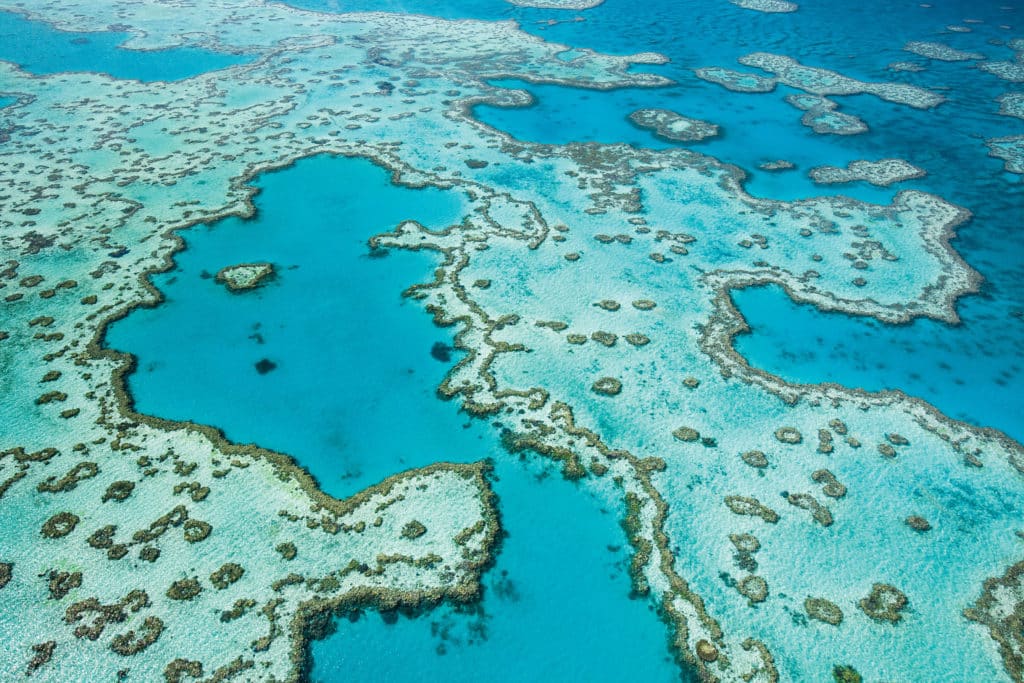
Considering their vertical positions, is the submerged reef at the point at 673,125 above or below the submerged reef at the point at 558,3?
below

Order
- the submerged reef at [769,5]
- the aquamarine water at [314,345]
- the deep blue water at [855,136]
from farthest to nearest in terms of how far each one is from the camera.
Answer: the submerged reef at [769,5] < the deep blue water at [855,136] < the aquamarine water at [314,345]

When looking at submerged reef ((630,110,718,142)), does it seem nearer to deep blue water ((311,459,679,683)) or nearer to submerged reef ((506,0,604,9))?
deep blue water ((311,459,679,683))

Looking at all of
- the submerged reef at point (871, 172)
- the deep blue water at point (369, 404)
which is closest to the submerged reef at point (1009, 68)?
the submerged reef at point (871, 172)

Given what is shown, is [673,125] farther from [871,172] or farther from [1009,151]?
[1009,151]

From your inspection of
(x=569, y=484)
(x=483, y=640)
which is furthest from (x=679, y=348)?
(x=483, y=640)

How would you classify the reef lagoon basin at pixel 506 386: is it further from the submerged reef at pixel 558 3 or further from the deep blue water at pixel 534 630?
the submerged reef at pixel 558 3

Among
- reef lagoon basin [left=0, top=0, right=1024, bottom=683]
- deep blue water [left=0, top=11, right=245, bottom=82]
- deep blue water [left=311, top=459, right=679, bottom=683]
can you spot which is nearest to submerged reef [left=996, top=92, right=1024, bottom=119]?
reef lagoon basin [left=0, top=0, right=1024, bottom=683]

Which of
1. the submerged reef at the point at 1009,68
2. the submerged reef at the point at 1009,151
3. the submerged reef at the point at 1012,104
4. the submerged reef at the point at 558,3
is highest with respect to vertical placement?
the submerged reef at the point at 558,3

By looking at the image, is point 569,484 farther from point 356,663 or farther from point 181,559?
point 181,559
